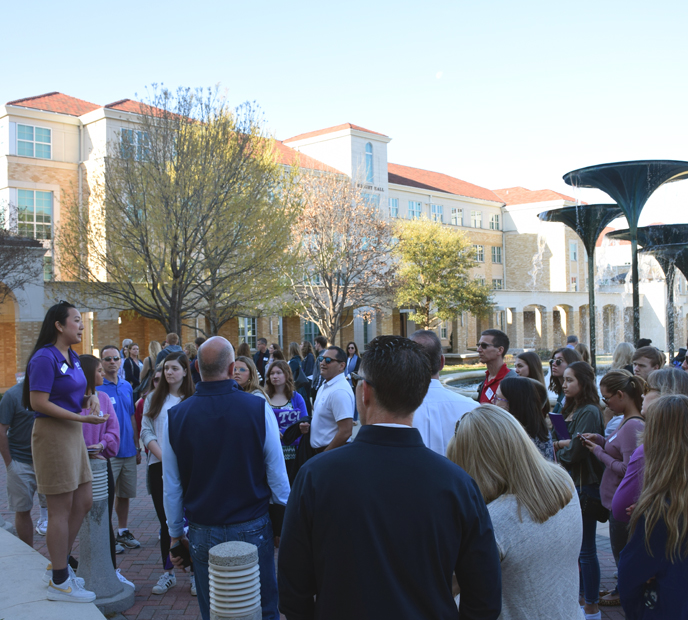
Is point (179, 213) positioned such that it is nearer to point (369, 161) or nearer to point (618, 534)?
point (618, 534)

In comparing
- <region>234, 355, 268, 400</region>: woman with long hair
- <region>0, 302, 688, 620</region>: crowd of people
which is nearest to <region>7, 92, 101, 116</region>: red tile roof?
<region>0, 302, 688, 620</region>: crowd of people

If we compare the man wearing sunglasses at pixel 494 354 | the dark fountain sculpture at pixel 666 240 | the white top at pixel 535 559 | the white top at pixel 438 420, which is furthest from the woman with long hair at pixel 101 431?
the dark fountain sculpture at pixel 666 240

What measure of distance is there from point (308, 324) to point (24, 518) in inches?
1398

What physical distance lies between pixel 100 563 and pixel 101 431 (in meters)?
1.39

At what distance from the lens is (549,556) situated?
242 centimetres

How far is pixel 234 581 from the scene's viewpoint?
3.25 metres

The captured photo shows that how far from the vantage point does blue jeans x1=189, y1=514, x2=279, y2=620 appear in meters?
3.63

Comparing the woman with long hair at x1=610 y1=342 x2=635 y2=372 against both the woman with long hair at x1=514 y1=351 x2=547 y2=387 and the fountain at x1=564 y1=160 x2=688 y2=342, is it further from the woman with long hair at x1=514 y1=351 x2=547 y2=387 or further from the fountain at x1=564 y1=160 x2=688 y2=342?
the fountain at x1=564 y1=160 x2=688 y2=342

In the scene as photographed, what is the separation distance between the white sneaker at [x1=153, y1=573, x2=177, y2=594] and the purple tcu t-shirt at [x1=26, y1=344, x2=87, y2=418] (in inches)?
68.9

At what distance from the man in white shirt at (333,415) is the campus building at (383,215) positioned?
56.8 ft

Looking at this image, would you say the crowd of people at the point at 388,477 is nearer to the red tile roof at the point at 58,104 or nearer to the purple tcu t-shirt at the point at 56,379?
the purple tcu t-shirt at the point at 56,379

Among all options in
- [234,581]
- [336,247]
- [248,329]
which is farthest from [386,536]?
[248,329]

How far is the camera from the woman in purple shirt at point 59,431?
14.9 ft

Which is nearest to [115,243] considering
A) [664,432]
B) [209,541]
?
[209,541]
